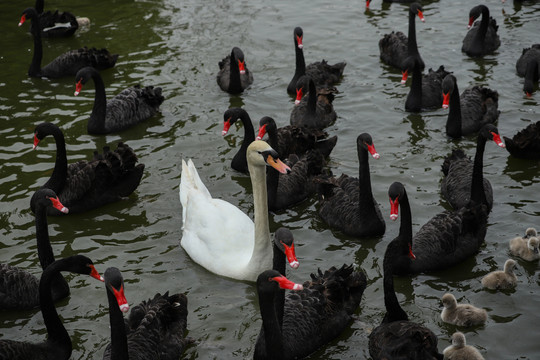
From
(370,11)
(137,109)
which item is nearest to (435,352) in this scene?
(137,109)

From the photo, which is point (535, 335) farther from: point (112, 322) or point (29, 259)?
point (29, 259)

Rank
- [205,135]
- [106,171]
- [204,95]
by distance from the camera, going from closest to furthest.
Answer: [106,171] → [205,135] → [204,95]

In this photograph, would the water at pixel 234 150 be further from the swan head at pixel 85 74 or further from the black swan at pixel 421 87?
the swan head at pixel 85 74

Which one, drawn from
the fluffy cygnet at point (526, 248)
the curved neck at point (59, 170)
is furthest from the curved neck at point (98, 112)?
the fluffy cygnet at point (526, 248)

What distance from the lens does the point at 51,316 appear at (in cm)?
582

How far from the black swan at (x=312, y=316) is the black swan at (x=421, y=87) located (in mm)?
4251

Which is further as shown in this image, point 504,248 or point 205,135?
point 205,135

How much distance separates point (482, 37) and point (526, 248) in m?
5.40

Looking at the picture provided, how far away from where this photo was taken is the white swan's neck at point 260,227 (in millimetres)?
6520

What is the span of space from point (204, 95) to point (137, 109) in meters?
1.19

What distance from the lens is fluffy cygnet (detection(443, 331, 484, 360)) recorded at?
5430mm

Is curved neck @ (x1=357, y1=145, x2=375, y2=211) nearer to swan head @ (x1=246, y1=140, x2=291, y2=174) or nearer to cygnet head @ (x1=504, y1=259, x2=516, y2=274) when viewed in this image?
swan head @ (x1=246, y1=140, x2=291, y2=174)

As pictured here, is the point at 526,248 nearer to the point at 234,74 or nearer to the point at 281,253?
the point at 281,253

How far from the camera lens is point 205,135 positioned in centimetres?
970
